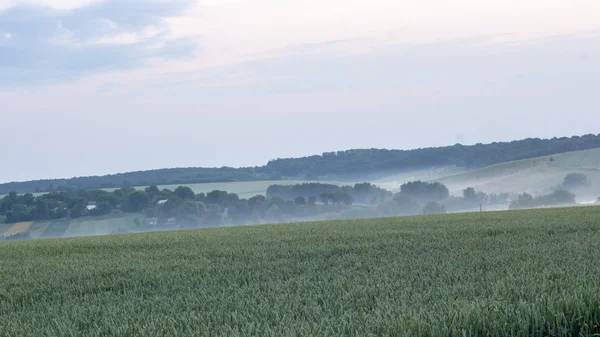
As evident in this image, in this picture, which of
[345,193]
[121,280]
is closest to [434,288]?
[121,280]

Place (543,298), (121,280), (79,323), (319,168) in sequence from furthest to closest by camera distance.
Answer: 1. (319,168)
2. (121,280)
3. (79,323)
4. (543,298)

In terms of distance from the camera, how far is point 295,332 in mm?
4734

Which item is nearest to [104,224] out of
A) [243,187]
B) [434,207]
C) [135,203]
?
[135,203]

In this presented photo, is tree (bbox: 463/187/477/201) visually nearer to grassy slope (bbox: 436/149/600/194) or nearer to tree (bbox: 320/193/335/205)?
grassy slope (bbox: 436/149/600/194)

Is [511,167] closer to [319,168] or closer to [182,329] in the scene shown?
[319,168]

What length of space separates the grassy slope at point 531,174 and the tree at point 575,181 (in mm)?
882

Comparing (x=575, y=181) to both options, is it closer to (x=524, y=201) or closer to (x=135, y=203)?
(x=524, y=201)

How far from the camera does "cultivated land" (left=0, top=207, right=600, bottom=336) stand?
15.9ft

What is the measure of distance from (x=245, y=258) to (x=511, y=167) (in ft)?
316

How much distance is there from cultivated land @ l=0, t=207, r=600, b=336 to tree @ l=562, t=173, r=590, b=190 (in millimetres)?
76818

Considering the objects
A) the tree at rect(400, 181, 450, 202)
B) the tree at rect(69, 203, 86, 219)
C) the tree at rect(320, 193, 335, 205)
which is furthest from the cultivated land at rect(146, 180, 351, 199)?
the tree at rect(69, 203, 86, 219)

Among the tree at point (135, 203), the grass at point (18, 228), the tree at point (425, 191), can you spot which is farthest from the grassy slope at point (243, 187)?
the grass at point (18, 228)

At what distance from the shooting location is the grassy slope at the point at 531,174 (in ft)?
301

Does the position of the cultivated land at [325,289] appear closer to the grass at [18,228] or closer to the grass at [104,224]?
the grass at [18,228]
